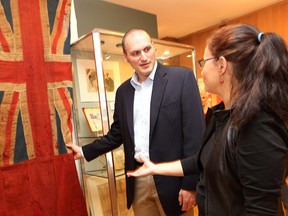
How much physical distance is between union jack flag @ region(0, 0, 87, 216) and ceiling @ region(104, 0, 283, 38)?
1.26 metres

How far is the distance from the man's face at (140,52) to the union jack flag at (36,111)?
38cm

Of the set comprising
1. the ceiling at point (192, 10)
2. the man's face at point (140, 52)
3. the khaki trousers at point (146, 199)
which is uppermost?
the ceiling at point (192, 10)

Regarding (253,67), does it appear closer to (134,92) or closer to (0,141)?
(134,92)

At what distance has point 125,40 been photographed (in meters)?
1.51

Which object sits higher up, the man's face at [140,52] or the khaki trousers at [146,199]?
the man's face at [140,52]

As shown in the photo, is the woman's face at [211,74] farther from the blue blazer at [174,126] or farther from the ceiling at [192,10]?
the ceiling at [192,10]

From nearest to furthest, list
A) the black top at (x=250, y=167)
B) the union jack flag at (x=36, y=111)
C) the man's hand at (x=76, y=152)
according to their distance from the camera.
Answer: the black top at (x=250, y=167) < the union jack flag at (x=36, y=111) < the man's hand at (x=76, y=152)

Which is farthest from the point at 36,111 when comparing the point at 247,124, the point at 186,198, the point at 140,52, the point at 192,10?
the point at 192,10

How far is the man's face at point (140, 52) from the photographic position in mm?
1443

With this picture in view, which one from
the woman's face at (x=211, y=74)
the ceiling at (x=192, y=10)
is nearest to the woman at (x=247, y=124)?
the woman's face at (x=211, y=74)

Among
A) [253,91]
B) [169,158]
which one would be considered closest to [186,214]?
[169,158]

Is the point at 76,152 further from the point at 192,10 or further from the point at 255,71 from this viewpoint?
the point at 192,10

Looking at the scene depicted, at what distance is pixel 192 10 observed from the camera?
10.1ft

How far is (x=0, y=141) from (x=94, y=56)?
68 centimetres
